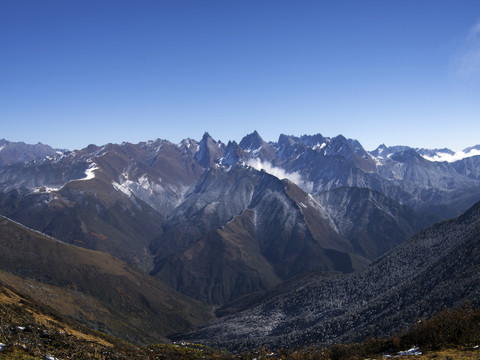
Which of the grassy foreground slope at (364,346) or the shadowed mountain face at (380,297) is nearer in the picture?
the grassy foreground slope at (364,346)

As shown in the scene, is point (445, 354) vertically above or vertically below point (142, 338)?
above

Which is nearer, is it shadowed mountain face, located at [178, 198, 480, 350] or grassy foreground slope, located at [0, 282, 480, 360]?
grassy foreground slope, located at [0, 282, 480, 360]

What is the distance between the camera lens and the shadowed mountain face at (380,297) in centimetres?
10206

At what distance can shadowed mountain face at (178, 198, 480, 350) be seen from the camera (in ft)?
335

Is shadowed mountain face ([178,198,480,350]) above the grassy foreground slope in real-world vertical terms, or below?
below

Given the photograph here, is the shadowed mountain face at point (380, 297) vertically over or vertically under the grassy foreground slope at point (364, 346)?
under

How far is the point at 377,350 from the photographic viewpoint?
48688 millimetres

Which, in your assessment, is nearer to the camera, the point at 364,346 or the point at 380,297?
the point at 364,346

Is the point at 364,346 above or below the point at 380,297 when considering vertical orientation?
above

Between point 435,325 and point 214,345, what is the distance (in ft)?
410

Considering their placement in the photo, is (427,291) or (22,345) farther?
(427,291)

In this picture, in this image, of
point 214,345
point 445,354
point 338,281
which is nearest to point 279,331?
point 214,345

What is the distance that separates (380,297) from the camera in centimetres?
13662

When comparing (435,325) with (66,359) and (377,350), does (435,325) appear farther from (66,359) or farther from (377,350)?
(66,359)
